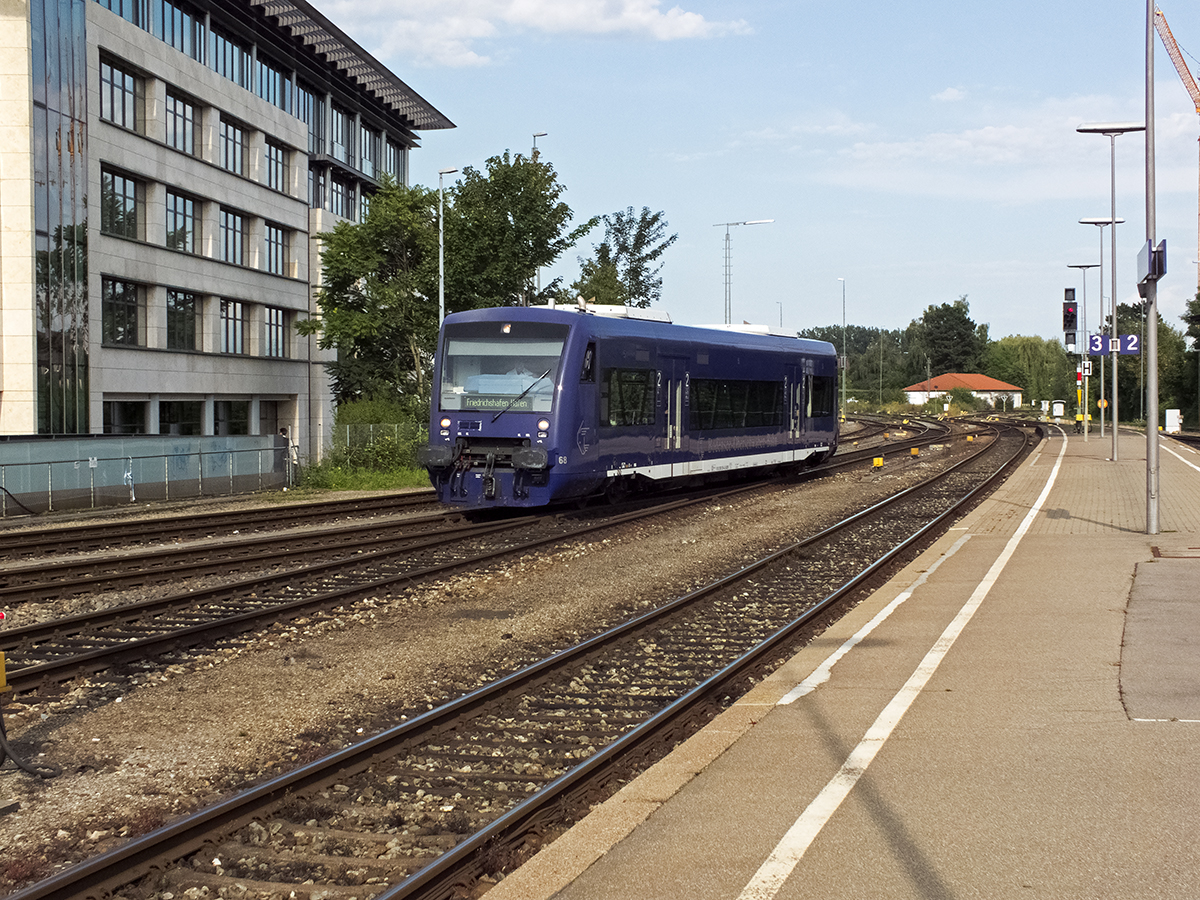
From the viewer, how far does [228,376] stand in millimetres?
44219

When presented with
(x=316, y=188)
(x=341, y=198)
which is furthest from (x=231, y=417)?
(x=341, y=198)

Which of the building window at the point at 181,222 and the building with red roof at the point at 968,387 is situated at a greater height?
the building window at the point at 181,222

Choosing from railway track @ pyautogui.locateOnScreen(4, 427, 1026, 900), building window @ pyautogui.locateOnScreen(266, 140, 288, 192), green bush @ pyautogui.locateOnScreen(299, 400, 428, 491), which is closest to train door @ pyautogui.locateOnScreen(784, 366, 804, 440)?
green bush @ pyautogui.locateOnScreen(299, 400, 428, 491)

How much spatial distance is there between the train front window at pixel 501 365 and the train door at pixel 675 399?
344cm

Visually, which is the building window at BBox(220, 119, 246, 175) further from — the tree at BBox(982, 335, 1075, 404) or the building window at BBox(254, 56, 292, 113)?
the tree at BBox(982, 335, 1075, 404)

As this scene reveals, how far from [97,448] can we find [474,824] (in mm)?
24701

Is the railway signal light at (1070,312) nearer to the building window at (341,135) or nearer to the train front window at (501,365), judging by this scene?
the train front window at (501,365)

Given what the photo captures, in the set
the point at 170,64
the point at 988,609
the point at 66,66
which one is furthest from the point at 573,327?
the point at 170,64

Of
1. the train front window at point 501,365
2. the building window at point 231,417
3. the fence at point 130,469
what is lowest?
the fence at point 130,469

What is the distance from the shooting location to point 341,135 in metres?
56.2

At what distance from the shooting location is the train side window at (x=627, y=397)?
762 inches

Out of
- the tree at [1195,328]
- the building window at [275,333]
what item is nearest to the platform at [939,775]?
the building window at [275,333]

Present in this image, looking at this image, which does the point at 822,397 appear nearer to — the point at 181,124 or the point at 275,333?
the point at 181,124

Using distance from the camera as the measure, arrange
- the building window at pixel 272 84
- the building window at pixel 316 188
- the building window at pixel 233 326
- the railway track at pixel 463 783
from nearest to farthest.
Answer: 1. the railway track at pixel 463 783
2. the building window at pixel 233 326
3. the building window at pixel 272 84
4. the building window at pixel 316 188
